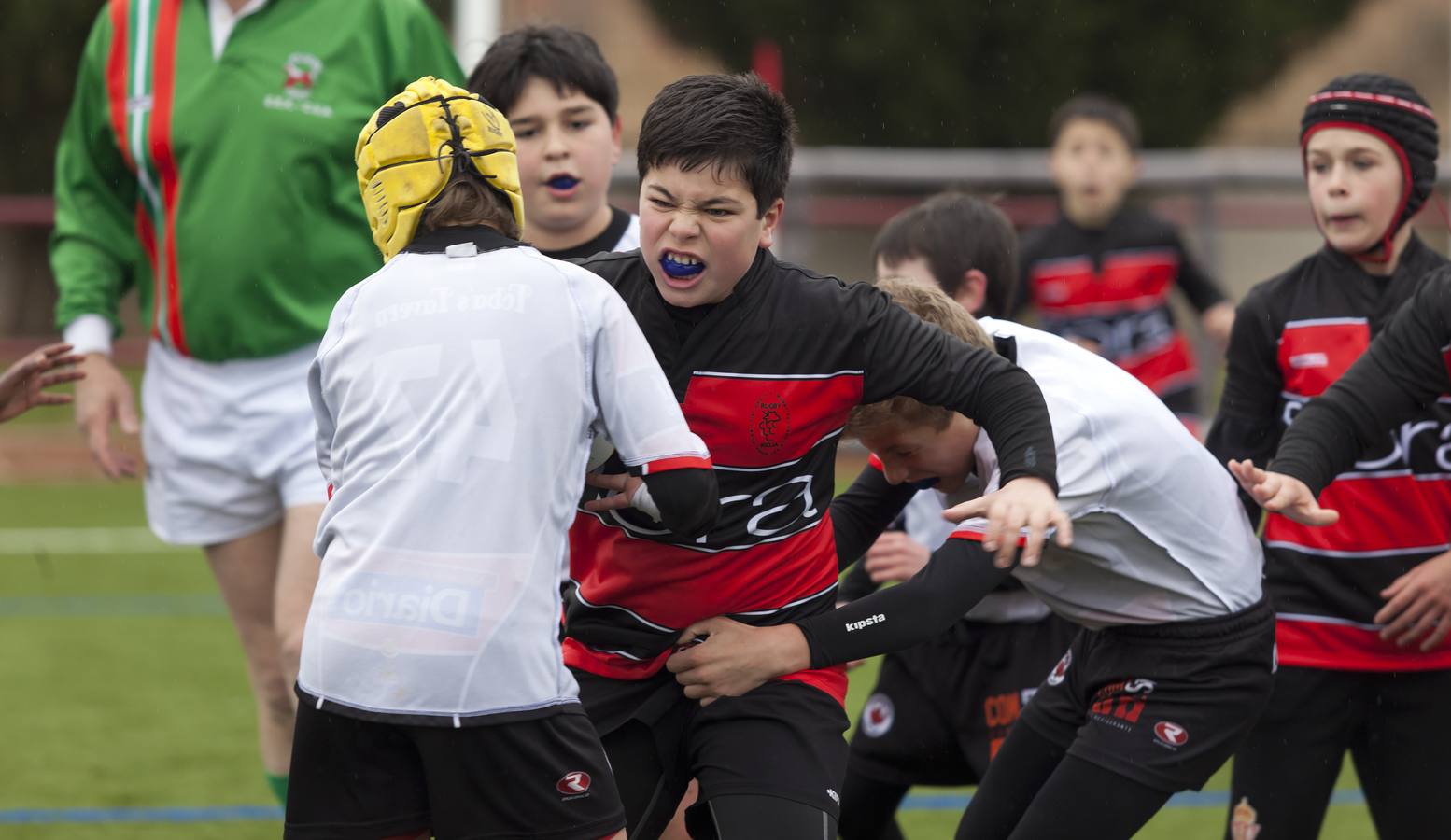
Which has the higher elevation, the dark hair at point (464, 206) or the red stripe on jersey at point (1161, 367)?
the dark hair at point (464, 206)

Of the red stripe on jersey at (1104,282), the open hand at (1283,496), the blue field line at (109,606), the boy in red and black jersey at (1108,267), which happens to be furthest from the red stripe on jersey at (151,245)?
the blue field line at (109,606)

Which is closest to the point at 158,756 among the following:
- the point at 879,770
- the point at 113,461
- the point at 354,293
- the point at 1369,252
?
the point at 113,461

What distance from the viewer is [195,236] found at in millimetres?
4270

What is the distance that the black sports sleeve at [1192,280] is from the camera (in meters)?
7.11

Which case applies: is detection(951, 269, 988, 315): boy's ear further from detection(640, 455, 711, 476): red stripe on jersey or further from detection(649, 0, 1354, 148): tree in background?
detection(649, 0, 1354, 148): tree in background

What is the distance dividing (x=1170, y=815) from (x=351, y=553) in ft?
11.1

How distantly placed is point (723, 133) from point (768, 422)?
50 centimetres

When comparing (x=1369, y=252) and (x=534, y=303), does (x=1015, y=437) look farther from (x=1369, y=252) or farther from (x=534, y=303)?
(x=1369, y=252)

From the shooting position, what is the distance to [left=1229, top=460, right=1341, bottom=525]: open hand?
10.2ft

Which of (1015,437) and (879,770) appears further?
(879,770)

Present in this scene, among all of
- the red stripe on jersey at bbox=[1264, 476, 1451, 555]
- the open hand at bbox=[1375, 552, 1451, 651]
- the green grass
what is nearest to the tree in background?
the green grass

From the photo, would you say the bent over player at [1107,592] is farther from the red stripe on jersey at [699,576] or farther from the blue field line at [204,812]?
the blue field line at [204,812]

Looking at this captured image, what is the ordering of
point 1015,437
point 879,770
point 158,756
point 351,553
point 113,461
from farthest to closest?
point 158,756, point 113,461, point 879,770, point 1015,437, point 351,553

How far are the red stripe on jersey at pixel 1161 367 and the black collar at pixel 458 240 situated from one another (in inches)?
187
